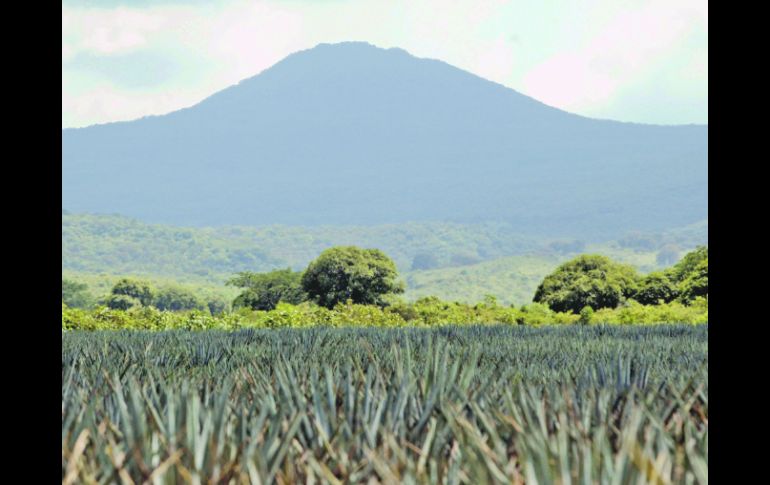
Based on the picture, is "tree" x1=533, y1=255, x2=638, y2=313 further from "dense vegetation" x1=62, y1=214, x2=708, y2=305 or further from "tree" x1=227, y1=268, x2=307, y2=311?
"dense vegetation" x1=62, y1=214, x2=708, y2=305

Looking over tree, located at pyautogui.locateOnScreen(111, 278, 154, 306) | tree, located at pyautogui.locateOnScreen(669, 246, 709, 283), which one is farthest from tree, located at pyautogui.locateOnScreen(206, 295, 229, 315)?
tree, located at pyautogui.locateOnScreen(669, 246, 709, 283)

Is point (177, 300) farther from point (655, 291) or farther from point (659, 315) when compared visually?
point (659, 315)

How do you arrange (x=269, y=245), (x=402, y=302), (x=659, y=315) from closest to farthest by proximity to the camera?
(x=659, y=315) → (x=402, y=302) → (x=269, y=245)

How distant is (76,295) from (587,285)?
43.3m

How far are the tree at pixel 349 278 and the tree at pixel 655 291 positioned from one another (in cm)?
836

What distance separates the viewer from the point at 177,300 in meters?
55.8

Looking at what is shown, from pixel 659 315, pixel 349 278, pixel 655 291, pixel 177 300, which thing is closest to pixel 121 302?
pixel 177 300

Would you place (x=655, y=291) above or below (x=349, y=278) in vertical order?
below

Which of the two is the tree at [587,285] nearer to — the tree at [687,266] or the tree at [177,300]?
the tree at [687,266]

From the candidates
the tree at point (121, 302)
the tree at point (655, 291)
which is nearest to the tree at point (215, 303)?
the tree at point (121, 302)

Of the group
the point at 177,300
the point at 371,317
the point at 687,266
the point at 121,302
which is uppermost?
the point at 687,266
